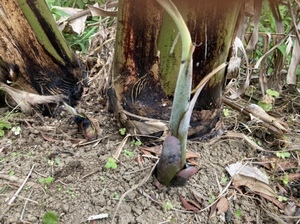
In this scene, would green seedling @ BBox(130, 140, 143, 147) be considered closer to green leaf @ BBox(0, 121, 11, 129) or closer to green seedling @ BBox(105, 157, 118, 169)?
green seedling @ BBox(105, 157, 118, 169)

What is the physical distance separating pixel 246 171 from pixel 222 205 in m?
0.14

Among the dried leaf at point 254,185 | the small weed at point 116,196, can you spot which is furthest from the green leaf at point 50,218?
the dried leaf at point 254,185

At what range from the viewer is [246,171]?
3.35 ft

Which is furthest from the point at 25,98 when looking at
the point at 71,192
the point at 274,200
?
the point at 274,200

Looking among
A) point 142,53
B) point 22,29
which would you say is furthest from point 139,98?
point 22,29

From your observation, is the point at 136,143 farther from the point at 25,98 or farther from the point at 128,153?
the point at 25,98

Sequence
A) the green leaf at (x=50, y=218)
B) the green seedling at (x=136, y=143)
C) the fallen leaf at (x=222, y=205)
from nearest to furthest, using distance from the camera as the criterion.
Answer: the green leaf at (x=50, y=218)
the fallen leaf at (x=222, y=205)
the green seedling at (x=136, y=143)

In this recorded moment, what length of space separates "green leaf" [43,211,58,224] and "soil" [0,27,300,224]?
0.02 metres

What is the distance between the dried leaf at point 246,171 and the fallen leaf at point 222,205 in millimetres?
83

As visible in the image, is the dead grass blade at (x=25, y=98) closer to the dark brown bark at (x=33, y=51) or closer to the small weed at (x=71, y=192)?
the dark brown bark at (x=33, y=51)

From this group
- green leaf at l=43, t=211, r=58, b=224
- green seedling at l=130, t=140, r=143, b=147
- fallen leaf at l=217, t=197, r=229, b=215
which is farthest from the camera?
green seedling at l=130, t=140, r=143, b=147

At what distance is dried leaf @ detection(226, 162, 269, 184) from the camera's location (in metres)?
1.01

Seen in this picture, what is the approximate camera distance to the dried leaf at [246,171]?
3.30 feet

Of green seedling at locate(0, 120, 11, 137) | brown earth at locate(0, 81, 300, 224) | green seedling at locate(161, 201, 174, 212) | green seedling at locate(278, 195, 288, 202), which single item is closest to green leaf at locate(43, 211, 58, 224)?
brown earth at locate(0, 81, 300, 224)
